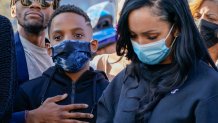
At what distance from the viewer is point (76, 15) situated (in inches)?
118

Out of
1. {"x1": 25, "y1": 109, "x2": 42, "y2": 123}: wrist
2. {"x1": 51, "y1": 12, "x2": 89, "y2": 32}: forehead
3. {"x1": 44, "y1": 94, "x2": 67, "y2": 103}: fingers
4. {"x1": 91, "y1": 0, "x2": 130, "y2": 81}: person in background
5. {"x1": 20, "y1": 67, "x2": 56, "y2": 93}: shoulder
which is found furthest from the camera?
{"x1": 91, "y1": 0, "x2": 130, "y2": 81}: person in background

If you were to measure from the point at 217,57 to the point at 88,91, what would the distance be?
55.5 inches

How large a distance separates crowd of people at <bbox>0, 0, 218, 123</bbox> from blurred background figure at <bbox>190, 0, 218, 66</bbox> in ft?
3.74

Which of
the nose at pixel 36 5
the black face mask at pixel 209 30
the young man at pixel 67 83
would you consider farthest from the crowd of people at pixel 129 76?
the black face mask at pixel 209 30

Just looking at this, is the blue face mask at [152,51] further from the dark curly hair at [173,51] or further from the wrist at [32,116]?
the wrist at [32,116]

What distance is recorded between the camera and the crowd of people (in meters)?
2.04

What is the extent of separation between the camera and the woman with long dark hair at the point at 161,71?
6.56 feet

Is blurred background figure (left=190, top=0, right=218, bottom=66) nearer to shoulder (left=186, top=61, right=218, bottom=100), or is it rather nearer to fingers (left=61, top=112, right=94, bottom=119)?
fingers (left=61, top=112, right=94, bottom=119)

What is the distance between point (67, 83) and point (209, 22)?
1480 mm

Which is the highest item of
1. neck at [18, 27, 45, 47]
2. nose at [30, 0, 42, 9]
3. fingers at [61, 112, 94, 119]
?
nose at [30, 0, 42, 9]

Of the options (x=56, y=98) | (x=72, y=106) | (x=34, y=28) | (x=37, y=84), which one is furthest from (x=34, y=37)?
(x=72, y=106)

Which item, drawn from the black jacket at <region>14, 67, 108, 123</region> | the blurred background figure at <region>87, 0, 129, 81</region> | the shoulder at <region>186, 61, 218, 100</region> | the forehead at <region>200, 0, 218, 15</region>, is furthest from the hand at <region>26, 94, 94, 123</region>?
the forehead at <region>200, 0, 218, 15</region>

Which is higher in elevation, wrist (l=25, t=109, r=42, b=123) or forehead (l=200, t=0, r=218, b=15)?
forehead (l=200, t=0, r=218, b=15)

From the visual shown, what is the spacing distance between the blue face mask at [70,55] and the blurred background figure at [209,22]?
4.18 ft
